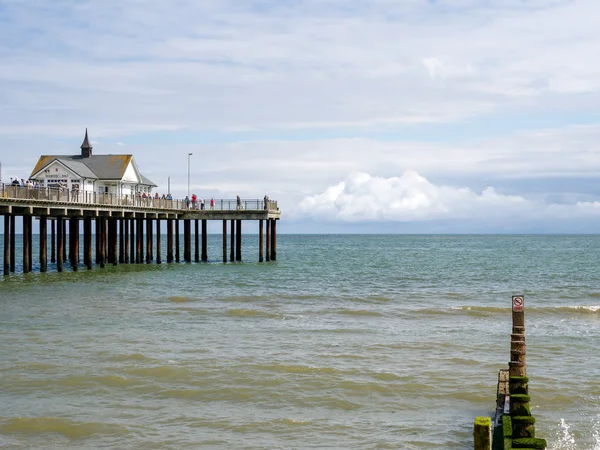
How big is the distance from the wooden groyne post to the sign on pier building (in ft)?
128

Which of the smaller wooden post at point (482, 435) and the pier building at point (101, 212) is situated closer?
the smaller wooden post at point (482, 435)

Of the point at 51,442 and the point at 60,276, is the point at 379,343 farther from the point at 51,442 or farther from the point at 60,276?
the point at 60,276

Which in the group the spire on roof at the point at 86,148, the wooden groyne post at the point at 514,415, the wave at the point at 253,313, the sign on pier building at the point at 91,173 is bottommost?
the wave at the point at 253,313

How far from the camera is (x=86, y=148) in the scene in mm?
58062

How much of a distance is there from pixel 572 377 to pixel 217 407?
7728 mm

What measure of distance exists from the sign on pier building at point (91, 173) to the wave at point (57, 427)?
36.2 meters

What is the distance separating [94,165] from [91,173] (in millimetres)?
2529

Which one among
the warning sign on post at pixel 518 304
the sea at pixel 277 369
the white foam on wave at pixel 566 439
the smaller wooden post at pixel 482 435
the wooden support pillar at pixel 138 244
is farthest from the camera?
the wooden support pillar at pixel 138 244

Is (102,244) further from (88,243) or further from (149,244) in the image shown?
(149,244)

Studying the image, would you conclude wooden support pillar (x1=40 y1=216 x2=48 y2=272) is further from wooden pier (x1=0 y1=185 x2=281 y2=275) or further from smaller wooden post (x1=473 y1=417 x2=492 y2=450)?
smaller wooden post (x1=473 y1=417 x2=492 y2=450)

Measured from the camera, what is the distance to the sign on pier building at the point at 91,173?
50125mm

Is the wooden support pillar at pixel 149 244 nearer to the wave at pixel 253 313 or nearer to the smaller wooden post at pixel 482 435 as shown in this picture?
the wave at pixel 253 313

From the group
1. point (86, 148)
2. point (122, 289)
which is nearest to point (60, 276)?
point (122, 289)

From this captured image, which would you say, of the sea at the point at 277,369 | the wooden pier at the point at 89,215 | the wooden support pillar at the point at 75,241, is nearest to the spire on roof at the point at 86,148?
the wooden pier at the point at 89,215
